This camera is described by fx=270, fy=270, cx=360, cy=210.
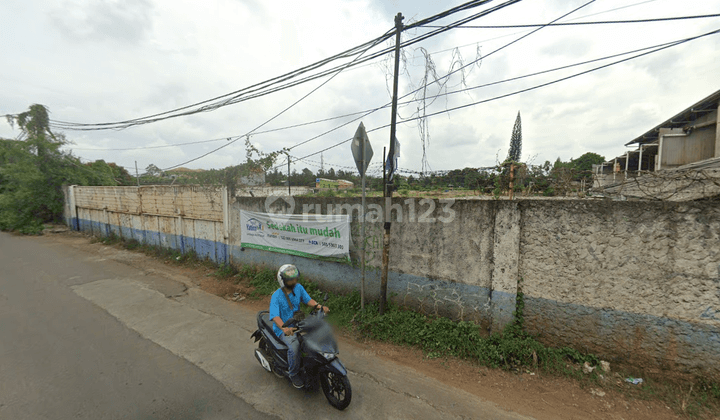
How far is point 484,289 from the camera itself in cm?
404

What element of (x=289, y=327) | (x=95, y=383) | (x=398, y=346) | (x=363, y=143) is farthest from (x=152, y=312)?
(x=363, y=143)

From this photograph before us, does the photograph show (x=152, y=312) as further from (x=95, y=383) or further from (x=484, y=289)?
(x=484, y=289)

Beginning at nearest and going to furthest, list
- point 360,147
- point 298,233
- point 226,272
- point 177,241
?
point 360,147
point 298,233
point 226,272
point 177,241

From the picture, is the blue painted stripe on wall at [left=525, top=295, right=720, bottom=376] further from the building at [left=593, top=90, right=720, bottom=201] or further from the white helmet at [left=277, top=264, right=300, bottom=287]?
the white helmet at [left=277, top=264, right=300, bottom=287]

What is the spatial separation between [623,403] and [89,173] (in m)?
25.1

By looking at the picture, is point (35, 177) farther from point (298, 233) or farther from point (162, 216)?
point (298, 233)

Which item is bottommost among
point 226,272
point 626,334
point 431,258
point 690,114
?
point 226,272

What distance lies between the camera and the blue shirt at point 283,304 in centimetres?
309

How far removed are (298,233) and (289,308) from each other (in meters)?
2.93

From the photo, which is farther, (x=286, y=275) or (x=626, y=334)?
(x=626, y=334)

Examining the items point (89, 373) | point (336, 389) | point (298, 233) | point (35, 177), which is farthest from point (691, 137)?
point (35, 177)

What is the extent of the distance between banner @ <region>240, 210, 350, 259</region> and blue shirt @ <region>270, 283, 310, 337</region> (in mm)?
1971

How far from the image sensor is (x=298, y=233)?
6.04 m

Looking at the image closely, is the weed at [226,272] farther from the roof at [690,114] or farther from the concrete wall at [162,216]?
the roof at [690,114]
